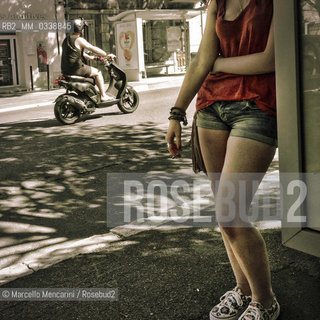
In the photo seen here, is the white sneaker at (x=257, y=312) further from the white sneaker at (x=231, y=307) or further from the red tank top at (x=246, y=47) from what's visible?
the red tank top at (x=246, y=47)

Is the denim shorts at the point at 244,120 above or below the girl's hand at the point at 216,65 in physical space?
below

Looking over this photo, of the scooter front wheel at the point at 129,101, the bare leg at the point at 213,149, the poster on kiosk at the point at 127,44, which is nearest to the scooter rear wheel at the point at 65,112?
the scooter front wheel at the point at 129,101

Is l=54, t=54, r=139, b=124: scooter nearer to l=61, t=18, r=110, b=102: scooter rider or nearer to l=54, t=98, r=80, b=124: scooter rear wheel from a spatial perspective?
l=54, t=98, r=80, b=124: scooter rear wheel

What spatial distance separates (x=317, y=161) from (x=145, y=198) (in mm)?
3309

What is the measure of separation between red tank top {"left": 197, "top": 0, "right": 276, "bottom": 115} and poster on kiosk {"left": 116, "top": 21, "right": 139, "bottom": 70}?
1860 cm

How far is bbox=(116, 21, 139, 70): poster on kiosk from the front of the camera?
67.7ft

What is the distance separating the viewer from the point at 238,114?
91.7 inches

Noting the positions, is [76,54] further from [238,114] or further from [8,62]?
[8,62]

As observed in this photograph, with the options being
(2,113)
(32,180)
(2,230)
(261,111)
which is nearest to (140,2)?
(2,113)

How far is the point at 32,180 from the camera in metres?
6.11

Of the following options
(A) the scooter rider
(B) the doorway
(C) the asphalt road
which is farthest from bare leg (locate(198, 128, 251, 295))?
(B) the doorway

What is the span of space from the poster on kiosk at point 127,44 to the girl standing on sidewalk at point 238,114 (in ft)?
60.8

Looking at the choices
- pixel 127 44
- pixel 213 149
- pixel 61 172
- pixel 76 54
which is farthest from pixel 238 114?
pixel 127 44

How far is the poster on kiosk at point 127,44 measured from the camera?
20.6 metres
